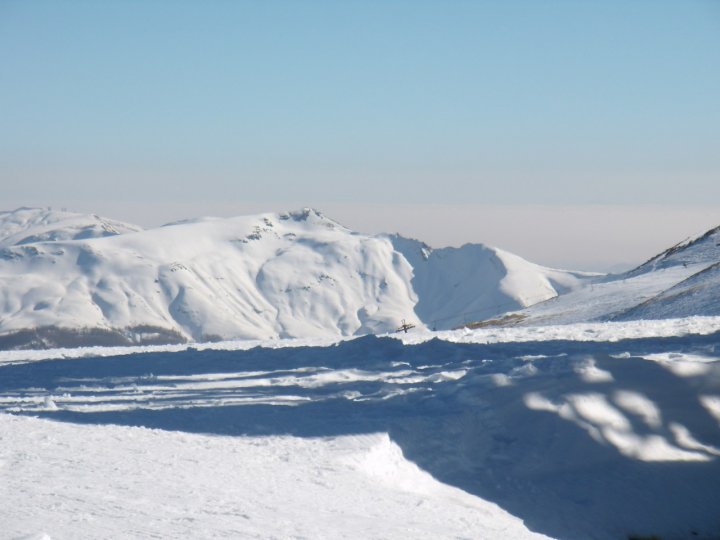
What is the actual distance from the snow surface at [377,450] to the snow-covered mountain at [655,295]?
12.9m

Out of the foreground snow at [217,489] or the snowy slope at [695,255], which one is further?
the snowy slope at [695,255]

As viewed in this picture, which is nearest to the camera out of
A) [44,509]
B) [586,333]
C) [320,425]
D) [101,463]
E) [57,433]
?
[44,509]

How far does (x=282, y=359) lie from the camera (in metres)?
23.9

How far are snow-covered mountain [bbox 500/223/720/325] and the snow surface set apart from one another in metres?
12.9

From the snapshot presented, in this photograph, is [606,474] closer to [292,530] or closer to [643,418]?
[643,418]

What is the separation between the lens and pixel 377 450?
47.8 ft

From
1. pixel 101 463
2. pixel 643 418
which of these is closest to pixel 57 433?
pixel 101 463

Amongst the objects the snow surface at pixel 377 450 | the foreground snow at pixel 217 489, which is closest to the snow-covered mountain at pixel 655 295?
the snow surface at pixel 377 450

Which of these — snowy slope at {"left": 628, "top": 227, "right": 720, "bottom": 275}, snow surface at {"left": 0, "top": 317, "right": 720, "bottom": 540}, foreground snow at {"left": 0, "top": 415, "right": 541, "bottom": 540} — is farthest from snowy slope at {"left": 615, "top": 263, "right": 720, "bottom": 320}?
foreground snow at {"left": 0, "top": 415, "right": 541, "bottom": 540}

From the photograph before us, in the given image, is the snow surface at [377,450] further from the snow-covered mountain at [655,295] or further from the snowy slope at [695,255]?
the snowy slope at [695,255]

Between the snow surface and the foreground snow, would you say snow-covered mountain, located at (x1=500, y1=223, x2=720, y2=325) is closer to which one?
the snow surface

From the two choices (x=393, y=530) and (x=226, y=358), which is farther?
(x=226, y=358)

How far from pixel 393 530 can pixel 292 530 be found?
1234 mm

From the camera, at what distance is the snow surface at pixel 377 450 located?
11055 mm
